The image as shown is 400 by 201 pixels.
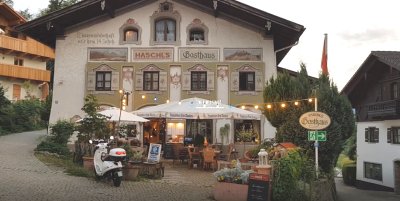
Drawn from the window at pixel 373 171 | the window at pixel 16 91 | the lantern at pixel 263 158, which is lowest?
the window at pixel 373 171

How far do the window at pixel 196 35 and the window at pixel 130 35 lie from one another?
286 cm

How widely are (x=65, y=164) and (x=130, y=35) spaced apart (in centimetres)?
1031

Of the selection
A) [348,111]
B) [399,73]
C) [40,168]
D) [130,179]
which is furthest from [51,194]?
[399,73]

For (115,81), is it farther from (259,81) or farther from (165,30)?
(259,81)

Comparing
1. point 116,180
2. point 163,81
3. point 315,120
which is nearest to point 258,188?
point 315,120

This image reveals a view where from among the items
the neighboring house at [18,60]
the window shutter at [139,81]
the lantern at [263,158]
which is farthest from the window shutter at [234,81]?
the neighboring house at [18,60]

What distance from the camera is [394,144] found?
84.1ft

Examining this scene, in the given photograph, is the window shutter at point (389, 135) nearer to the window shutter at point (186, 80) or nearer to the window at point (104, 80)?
the window shutter at point (186, 80)

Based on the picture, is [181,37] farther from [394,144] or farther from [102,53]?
[394,144]

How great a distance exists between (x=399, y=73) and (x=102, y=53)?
15.7m

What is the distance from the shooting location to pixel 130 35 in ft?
77.7

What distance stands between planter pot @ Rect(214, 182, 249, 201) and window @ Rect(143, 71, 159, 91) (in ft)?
43.3

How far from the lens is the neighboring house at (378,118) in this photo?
25.3m

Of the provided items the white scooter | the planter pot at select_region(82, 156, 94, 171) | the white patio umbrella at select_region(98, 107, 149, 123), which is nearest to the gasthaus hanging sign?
the white scooter
